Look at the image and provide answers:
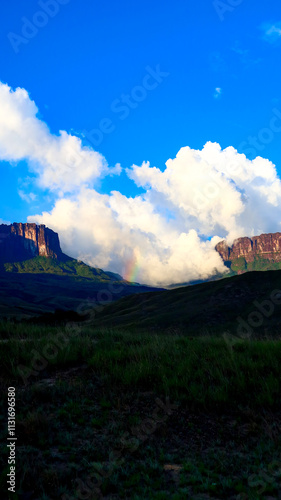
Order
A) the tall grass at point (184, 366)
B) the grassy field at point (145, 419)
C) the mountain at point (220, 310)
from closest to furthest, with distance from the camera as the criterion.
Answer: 1. the grassy field at point (145, 419)
2. the tall grass at point (184, 366)
3. the mountain at point (220, 310)

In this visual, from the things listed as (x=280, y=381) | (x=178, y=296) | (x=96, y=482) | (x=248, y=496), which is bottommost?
(x=248, y=496)

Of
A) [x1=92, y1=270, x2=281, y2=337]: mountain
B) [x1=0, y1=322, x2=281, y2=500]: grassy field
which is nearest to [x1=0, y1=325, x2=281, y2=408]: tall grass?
[x1=0, y1=322, x2=281, y2=500]: grassy field

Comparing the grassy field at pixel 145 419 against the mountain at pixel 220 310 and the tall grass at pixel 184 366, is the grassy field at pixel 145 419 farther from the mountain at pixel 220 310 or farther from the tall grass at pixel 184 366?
the mountain at pixel 220 310

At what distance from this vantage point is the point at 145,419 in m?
7.10

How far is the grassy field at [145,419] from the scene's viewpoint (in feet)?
16.3

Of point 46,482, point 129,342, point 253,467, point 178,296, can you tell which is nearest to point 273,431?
point 253,467

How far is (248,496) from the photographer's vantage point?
4625mm

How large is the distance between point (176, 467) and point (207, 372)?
352cm

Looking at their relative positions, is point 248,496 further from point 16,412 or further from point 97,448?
point 16,412

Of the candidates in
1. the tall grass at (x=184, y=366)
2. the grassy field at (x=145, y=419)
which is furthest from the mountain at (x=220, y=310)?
the grassy field at (x=145, y=419)

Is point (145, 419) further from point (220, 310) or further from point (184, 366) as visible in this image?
point (220, 310)

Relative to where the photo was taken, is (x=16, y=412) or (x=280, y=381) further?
(x=280, y=381)

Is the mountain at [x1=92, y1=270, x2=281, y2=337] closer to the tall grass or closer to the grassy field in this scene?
the tall grass

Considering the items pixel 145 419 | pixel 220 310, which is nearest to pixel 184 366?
pixel 145 419
